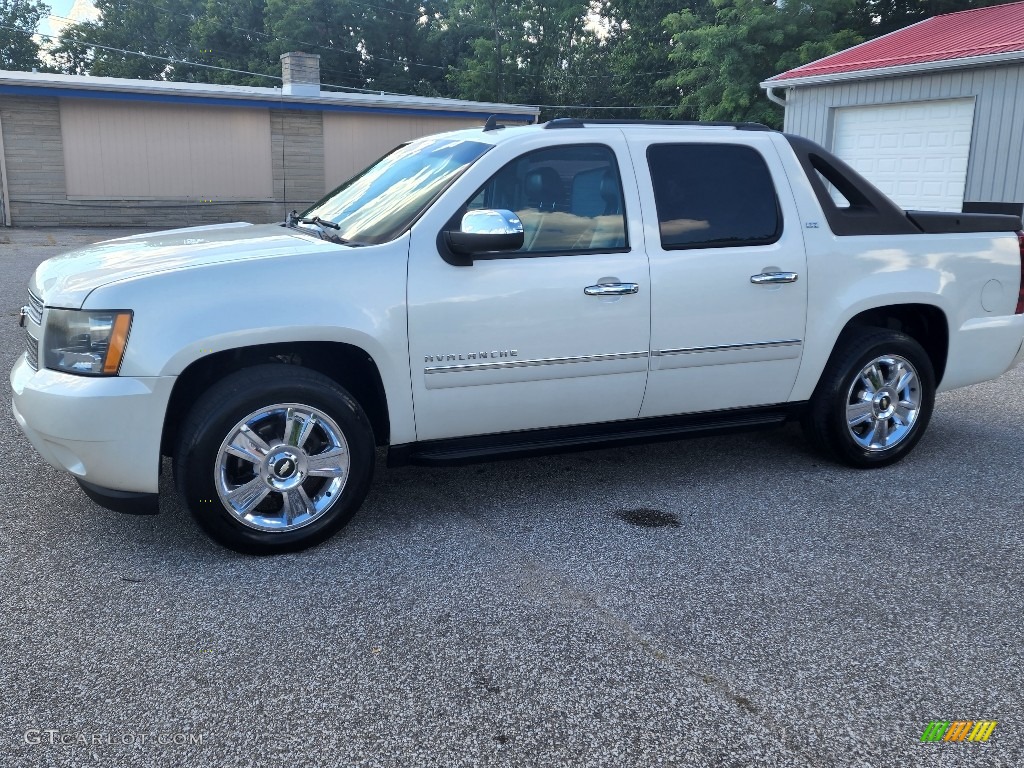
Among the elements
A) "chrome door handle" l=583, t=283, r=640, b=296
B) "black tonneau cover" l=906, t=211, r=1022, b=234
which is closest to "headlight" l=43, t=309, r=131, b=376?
"chrome door handle" l=583, t=283, r=640, b=296

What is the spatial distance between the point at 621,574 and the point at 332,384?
1.47 meters

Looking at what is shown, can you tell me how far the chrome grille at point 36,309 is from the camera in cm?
408

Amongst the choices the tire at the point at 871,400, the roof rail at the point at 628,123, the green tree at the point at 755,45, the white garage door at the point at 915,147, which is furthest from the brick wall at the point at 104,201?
the tire at the point at 871,400

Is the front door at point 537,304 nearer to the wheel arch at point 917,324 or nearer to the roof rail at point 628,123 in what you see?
the roof rail at point 628,123

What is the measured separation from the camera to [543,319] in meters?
4.35

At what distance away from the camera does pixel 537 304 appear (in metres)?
4.33

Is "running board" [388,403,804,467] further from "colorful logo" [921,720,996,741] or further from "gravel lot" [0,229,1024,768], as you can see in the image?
"colorful logo" [921,720,996,741]

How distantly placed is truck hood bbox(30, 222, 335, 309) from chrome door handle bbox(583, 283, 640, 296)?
1.19m

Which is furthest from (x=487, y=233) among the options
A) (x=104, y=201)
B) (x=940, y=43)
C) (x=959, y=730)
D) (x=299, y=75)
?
(x=299, y=75)

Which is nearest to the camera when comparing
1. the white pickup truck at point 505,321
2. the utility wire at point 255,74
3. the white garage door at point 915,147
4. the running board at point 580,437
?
the white pickup truck at point 505,321

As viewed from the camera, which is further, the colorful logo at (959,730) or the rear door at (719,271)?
the rear door at (719,271)

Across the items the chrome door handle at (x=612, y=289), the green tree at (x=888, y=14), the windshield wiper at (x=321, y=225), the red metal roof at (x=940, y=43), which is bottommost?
the chrome door handle at (x=612, y=289)

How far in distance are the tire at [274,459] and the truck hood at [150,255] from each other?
54 cm

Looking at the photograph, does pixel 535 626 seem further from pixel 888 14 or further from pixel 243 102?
pixel 888 14
